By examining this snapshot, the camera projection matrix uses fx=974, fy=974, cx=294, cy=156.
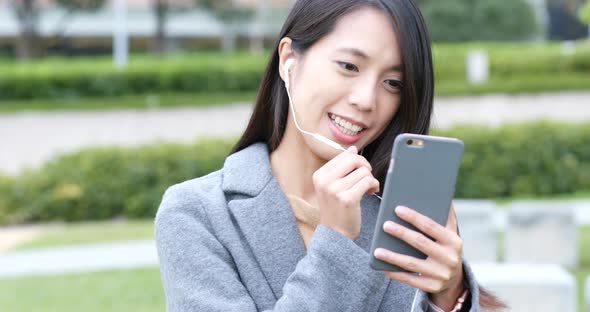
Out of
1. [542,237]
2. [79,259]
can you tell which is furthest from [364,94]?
[79,259]

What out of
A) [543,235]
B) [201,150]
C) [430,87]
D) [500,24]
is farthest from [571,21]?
[430,87]

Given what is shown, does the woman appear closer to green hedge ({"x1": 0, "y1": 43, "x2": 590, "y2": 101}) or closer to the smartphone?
the smartphone

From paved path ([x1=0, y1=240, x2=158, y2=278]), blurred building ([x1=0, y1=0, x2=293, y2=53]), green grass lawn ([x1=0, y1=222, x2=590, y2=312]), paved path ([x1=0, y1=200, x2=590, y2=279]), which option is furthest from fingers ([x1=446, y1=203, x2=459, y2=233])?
blurred building ([x1=0, y1=0, x2=293, y2=53])

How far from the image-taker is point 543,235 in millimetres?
7574

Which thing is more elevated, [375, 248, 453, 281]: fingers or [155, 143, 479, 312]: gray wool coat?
[375, 248, 453, 281]: fingers

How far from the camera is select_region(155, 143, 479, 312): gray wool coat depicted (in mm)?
1593

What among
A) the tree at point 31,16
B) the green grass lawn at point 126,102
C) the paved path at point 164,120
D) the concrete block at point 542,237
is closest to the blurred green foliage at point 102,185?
the concrete block at point 542,237

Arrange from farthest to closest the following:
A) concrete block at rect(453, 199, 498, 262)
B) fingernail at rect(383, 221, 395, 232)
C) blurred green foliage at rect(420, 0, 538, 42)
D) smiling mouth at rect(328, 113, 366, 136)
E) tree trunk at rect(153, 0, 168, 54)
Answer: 1. tree trunk at rect(153, 0, 168, 54)
2. blurred green foliage at rect(420, 0, 538, 42)
3. concrete block at rect(453, 199, 498, 262)
4. smiling mouth at rect(328, 113, 366, 136)
5. fingernail at rect(383, 221, 395, 232)

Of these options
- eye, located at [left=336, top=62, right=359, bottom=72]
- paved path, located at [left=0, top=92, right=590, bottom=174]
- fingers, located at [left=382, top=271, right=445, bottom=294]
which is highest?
eye, located at [left=336, top=62, right=359, bottom=72]

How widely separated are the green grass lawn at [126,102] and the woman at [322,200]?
19887 mm

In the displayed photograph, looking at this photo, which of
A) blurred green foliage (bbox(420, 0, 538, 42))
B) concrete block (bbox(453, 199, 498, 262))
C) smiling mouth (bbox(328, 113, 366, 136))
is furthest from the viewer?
blurred green foliage (bbox(420, 0, 538, 42))

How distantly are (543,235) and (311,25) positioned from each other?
6154 mm

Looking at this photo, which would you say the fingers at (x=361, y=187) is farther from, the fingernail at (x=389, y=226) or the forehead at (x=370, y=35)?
the forehead at (x=370, y=35)

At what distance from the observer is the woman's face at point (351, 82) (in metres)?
1.71
